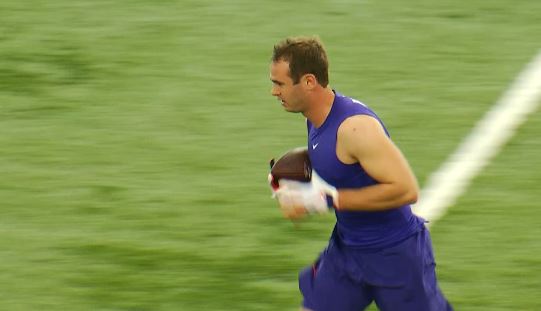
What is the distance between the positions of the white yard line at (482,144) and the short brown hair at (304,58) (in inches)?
110

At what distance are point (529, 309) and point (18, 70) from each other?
5363 mm

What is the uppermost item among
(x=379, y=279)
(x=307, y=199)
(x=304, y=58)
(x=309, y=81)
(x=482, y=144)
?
(x=304, y=58)

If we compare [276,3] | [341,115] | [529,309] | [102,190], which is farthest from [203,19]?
[341,115]

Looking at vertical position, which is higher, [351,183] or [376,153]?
[376,153]

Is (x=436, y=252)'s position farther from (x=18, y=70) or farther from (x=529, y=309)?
(x=18, y=70)

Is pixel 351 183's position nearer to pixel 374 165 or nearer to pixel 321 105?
pixel 374 165

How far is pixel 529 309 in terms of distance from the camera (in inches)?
329

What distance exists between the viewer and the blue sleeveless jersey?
267 inches

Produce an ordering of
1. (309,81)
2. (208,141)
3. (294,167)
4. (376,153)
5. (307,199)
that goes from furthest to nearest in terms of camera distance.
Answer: (208,141) < (294,167) < (309,81) < (307,199) < (376,153)

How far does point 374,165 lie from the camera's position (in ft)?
21.7

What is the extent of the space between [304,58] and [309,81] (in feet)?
0.39

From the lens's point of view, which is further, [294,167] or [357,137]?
[294,167]

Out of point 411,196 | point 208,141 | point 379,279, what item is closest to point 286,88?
point 411,196

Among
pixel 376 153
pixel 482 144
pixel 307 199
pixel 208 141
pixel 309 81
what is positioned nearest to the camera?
pixel 376 153
